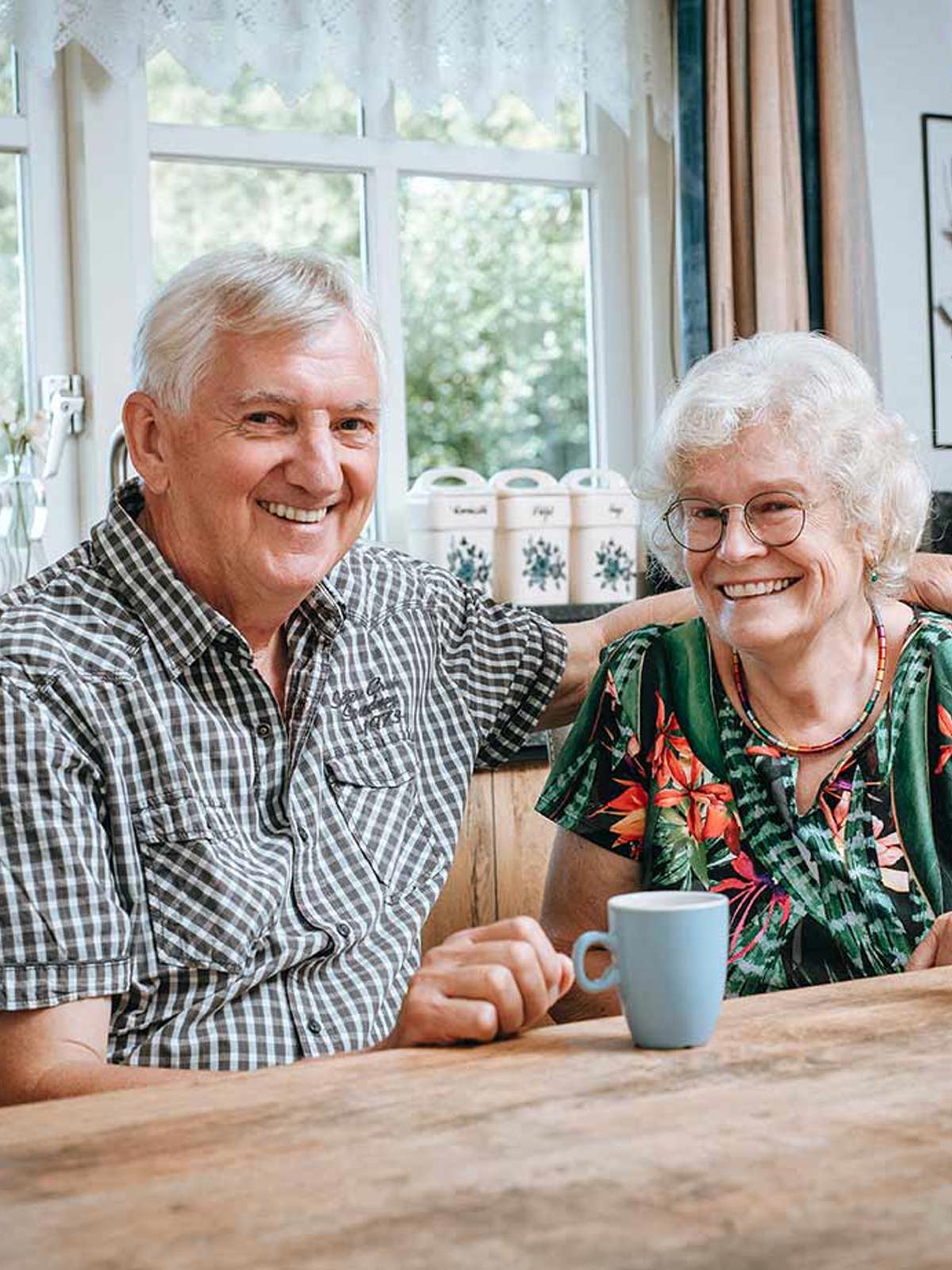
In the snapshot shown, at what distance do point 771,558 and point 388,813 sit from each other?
46 cm

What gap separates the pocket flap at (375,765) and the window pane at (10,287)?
1.45 meters

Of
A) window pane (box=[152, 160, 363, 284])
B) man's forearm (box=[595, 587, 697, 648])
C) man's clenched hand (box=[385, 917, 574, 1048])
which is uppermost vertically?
window pane (box=[152, 160, 363, 284])

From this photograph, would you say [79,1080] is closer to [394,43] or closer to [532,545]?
[532,545]

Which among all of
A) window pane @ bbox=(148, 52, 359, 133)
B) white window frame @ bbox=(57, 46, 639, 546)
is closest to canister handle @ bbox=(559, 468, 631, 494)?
white window frame @ bbox=(57, 46, 639, 546)

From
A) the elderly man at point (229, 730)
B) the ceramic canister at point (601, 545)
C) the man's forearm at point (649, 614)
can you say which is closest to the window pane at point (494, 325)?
the ceramic canister at point (601, 545)

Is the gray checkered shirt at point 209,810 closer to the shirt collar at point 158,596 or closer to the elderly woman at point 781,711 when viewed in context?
the shirt collar at point 158,596

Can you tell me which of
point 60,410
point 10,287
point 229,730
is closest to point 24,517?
point 60,410

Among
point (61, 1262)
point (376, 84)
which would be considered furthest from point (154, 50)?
point (61, 1262)

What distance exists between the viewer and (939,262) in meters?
3.47

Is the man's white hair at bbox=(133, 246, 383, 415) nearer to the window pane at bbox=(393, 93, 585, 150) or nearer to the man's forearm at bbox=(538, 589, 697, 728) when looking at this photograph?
the man's forearm at bbox=(538, 589, 697, 728)

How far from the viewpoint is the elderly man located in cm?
137

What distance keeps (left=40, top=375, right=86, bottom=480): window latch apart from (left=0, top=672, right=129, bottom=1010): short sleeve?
1423 mm

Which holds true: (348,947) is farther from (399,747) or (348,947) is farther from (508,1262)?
(508,1262)

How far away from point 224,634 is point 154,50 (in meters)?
1.59
